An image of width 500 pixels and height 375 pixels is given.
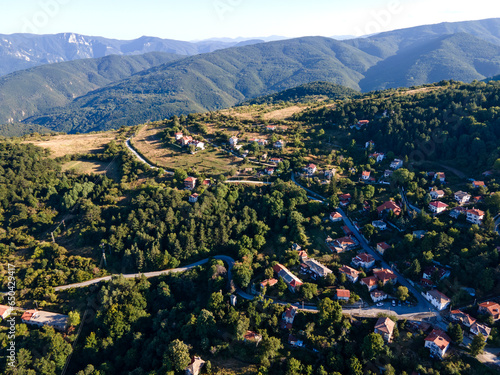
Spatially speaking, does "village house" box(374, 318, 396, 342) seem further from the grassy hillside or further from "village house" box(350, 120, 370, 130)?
the grassy hillside

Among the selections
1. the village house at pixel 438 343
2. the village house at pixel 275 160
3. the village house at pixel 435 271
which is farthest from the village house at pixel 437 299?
the village house at pixel 275 160

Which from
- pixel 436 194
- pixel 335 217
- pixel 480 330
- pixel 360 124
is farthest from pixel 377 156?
pixel 480 330

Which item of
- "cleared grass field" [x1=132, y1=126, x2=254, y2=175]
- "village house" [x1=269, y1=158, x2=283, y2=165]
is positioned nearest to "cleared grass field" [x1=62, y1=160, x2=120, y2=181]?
"cleared grass field" [x1=132, y1=126, x2=254, y2=175]

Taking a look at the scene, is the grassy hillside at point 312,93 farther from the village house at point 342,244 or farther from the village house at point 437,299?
Result: the village house at point 437,299

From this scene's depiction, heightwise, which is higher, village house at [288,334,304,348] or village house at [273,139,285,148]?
village house at [273,139,285,148]

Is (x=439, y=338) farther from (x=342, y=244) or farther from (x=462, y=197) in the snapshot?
(x=462, y=197)
